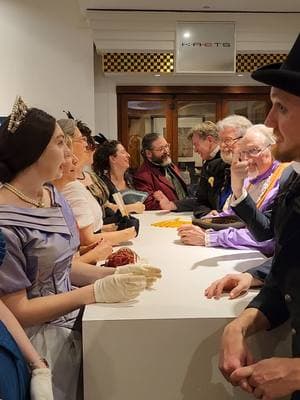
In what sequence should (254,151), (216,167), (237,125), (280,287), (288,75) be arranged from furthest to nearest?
1. (216,167)
2. (237,125)
3. (254,151)
4. (280,287)
5. (288,75)

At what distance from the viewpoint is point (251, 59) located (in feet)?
16.6

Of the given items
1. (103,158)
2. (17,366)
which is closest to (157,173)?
(103,158)

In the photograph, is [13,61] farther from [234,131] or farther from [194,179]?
[234,131]

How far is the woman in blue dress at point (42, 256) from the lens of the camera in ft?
4.39

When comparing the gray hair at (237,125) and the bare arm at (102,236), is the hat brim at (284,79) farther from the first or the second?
the gray hair at (237,125)

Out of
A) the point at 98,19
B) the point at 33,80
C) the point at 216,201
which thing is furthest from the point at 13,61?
the point at 216,201

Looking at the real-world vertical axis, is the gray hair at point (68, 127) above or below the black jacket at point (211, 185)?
above

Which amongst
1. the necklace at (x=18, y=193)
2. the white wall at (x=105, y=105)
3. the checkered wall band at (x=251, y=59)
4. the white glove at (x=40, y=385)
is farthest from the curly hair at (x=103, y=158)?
the white glove at (x=40, y=385)

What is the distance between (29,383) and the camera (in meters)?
1.17

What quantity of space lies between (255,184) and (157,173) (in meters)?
2.33

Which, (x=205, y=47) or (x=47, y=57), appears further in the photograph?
(x=47, y=57)

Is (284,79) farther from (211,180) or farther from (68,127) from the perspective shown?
(211,180)

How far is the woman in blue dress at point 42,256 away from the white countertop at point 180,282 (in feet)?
0.24

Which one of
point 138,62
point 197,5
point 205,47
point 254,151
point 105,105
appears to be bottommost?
point 254,151
